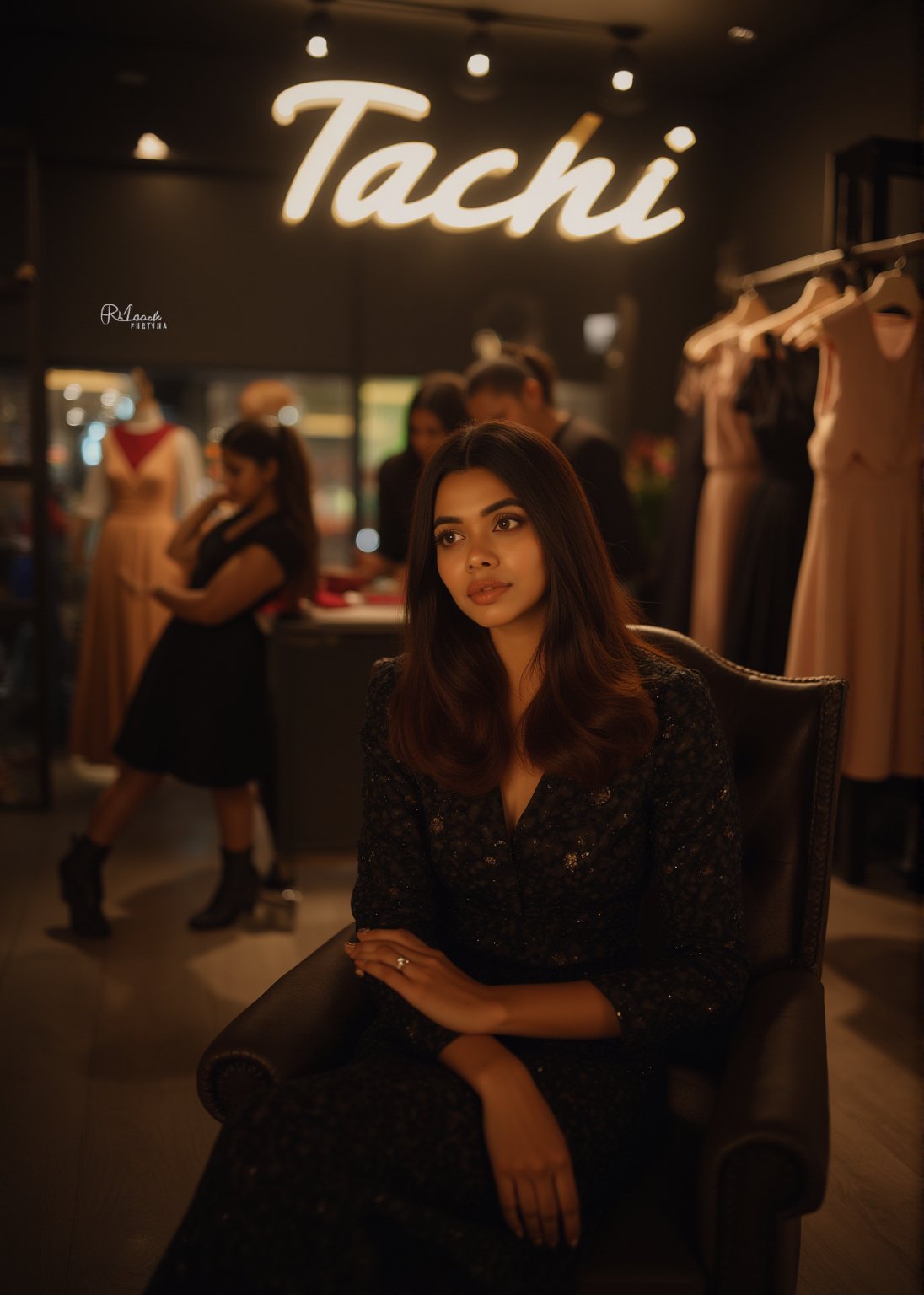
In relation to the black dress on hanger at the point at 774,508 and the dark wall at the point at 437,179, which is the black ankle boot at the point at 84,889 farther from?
the black dress on hanger at the point at 774,508

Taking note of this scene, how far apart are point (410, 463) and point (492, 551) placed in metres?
2.53

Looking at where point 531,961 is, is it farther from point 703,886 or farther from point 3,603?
point 3,603

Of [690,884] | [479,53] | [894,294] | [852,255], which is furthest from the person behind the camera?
[479,53]

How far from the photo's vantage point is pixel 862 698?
3340 mm

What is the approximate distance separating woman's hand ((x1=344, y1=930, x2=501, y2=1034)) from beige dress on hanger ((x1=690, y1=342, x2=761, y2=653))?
105 inches

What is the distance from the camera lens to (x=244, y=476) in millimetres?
3143

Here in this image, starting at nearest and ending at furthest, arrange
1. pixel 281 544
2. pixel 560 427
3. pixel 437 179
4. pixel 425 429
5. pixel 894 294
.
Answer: pixel 281 544, pixel 894 294, pixel 560 427, pixel 425 429, pixel 437 179

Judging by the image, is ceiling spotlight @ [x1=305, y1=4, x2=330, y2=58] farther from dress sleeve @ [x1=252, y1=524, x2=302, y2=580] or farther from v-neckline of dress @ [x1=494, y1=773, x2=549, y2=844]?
v-neckline of dress @ [x1=494, y1=773, x2=549, y2=844]

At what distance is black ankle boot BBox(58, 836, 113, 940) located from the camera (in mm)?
3174

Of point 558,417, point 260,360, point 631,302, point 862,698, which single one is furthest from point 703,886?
point 631,302

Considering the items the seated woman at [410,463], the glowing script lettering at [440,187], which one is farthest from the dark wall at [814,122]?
the seated woman at [410,463]

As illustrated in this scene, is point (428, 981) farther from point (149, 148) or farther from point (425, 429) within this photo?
point (149, 148)

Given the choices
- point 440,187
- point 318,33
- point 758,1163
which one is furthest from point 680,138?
point 758,1163

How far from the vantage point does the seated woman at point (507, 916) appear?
122 centimetres
